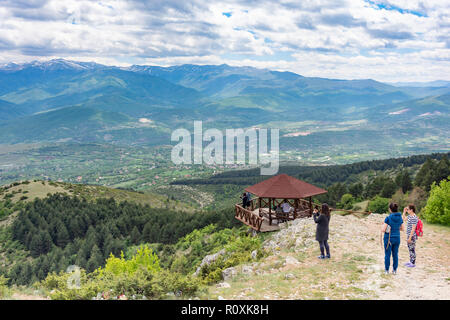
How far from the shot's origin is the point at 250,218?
23.2 metres

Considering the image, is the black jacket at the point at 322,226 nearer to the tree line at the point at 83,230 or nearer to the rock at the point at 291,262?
the rock at the point at 291,262

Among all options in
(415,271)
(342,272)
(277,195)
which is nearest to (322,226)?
(342,272)

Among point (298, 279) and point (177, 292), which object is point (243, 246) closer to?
point (298, 279)

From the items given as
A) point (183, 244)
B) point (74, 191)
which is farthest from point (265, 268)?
point (74, 191)

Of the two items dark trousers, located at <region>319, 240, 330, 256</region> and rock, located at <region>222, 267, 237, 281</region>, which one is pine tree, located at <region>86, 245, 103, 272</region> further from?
dark trousers, located at <region>319, 240, 330, 256</region>

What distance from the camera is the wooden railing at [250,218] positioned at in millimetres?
21953

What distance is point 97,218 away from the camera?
5619 centimetres

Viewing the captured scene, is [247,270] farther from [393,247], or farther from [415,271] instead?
[415,271]

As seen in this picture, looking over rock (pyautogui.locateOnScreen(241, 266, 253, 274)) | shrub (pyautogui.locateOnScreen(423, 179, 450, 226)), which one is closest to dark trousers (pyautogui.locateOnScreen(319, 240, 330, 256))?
rock (pyautogui.locateOnScreen(241, 266, 253, 274))

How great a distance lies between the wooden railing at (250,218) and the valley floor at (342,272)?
2.80 metres

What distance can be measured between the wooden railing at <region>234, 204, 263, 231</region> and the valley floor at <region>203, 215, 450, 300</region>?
2.80 metres

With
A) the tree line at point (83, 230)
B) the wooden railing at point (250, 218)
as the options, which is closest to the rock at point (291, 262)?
the wooden railing at point (250, 218)

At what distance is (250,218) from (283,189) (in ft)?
11.2

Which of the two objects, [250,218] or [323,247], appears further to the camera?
[250,218]
